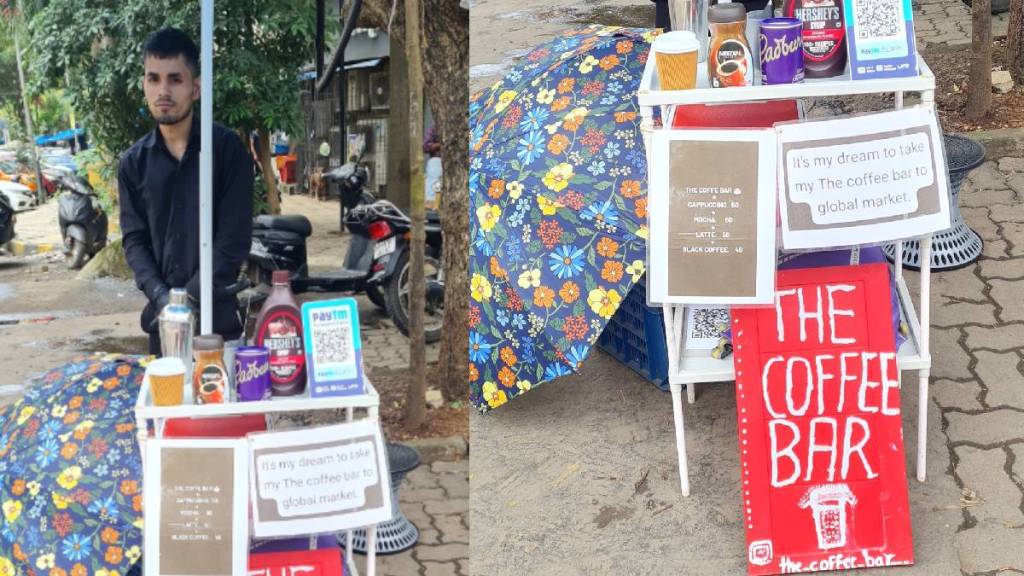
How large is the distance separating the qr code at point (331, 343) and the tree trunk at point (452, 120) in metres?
2.60

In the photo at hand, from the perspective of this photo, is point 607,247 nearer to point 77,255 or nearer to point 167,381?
point 167,381

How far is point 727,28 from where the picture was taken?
279 cm

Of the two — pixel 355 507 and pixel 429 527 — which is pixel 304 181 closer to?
pixel 429 527

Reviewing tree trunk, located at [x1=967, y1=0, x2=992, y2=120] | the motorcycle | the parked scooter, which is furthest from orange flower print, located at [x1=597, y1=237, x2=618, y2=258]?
the parked scooter

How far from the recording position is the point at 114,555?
269cm

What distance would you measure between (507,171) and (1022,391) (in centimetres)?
187

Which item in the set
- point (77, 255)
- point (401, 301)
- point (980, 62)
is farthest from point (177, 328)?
point (77, 255)

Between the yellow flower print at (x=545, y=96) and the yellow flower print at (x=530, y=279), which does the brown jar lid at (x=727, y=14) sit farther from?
the yellow flower print at (x=530, y=279)

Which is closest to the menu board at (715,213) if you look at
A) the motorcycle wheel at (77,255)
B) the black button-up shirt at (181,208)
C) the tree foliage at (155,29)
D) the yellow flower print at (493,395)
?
the yellow flower print at (493,395)

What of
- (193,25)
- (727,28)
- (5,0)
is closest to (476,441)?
(727,28)

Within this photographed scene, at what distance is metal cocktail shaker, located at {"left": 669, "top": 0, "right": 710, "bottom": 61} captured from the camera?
3.05 m

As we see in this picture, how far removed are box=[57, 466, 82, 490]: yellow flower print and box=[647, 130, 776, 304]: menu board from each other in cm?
159

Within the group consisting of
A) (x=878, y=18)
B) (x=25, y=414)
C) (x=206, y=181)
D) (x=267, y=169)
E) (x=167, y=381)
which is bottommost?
(x=25, y=414)

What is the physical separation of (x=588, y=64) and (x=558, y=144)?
0.37 meters
